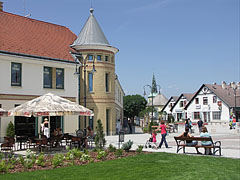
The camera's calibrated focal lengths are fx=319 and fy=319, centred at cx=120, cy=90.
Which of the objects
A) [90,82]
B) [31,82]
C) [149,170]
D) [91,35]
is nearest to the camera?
[149,170]

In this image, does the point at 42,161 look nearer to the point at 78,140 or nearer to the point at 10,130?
the point at 78,140

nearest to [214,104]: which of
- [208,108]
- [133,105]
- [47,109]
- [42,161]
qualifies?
[208,108]

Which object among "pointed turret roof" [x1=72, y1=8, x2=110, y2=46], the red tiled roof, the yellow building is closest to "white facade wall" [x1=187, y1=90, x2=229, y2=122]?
the yellow building

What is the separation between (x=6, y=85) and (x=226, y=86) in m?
57.9

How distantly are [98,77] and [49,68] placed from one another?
17.9 feet

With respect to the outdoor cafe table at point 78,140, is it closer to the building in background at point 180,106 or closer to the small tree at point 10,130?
the small tree at point 10,130

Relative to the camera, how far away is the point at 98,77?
3170 centimetres

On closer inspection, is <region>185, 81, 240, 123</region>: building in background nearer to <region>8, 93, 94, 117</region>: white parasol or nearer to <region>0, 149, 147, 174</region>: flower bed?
<region>8, 93, 94, 117</region>: white parasol

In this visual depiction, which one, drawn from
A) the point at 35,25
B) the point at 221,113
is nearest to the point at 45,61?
Result: the point at 35,25

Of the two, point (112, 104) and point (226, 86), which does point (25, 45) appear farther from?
point (226, 86)

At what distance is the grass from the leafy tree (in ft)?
250

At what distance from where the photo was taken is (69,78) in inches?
1168

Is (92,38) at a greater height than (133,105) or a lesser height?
greater

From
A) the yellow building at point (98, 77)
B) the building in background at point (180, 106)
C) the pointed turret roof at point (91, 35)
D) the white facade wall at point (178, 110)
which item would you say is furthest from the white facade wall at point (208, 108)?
the pointed turret roof at point (91, 35)
